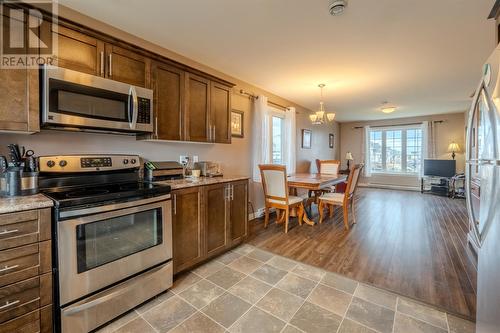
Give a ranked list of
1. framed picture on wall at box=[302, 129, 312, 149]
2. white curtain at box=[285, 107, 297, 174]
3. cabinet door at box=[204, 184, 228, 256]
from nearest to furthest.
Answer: cabinet door at box=[204, 184, 228, 256], white curtain at box=[285, 107, 297, 174], framed picture on wall at box=[302, 129, 312, 149]

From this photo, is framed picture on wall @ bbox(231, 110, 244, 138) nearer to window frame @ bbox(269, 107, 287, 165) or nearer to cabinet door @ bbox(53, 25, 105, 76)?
window frame @ bbox(269, 107, 287, 165)

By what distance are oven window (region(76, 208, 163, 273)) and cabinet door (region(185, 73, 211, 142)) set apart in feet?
3.46

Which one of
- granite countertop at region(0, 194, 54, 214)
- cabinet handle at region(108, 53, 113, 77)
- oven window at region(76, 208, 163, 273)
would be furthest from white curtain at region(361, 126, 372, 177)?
granite countertop at region(0, 194, 54, 214)

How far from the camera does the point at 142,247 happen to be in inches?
69.7

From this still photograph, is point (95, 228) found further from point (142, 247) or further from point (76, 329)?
point (76, 329)

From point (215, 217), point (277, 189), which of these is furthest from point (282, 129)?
point (215, 217)

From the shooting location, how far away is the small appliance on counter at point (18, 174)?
1420 millimetres

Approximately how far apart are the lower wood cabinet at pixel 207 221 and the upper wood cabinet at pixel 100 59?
115cm

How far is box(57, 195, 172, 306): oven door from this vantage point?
1.38 meters

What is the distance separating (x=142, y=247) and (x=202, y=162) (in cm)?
134

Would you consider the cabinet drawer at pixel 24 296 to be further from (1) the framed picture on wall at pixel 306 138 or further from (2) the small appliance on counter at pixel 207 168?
(1) the framed picture on wall at pixel 306 138

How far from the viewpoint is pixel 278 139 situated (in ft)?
15.4

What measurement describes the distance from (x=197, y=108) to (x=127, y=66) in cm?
80

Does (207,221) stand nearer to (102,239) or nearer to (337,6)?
(102,239)
